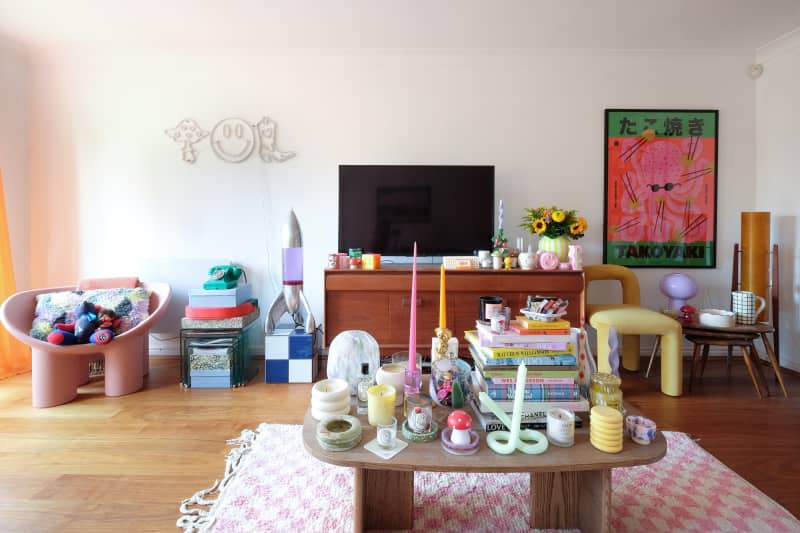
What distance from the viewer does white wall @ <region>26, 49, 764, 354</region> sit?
307 centimetres

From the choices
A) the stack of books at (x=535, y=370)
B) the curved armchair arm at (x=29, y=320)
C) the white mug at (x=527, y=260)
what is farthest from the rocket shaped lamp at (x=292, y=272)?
the stack of books at (x=535, y=370)

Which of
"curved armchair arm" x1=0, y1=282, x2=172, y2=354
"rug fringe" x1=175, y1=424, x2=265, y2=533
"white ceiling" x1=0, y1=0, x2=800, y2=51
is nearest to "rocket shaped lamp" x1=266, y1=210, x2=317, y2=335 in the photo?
"curved armchair arm" x1=0, y1=282, x2=172, y2=354

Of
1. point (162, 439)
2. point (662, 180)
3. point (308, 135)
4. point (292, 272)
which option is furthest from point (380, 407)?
point (662, 180)

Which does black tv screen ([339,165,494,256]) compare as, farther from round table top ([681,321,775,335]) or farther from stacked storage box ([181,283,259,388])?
round table top ([681,321,775,335])

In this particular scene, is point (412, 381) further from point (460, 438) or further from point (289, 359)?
point (289, 359)

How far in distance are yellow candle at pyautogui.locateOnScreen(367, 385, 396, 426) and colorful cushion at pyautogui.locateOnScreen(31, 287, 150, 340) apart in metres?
2.08

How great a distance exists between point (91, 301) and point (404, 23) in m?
2.69

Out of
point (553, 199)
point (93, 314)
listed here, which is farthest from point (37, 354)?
point (553, 199)

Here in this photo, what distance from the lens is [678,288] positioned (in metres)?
2.83

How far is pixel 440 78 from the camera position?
3.07 meters

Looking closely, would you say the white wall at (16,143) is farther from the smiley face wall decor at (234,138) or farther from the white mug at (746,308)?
the white mug at (746,308)

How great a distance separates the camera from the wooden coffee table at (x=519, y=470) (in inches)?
34.4

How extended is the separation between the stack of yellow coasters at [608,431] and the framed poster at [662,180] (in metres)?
2.52

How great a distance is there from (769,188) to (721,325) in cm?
137
